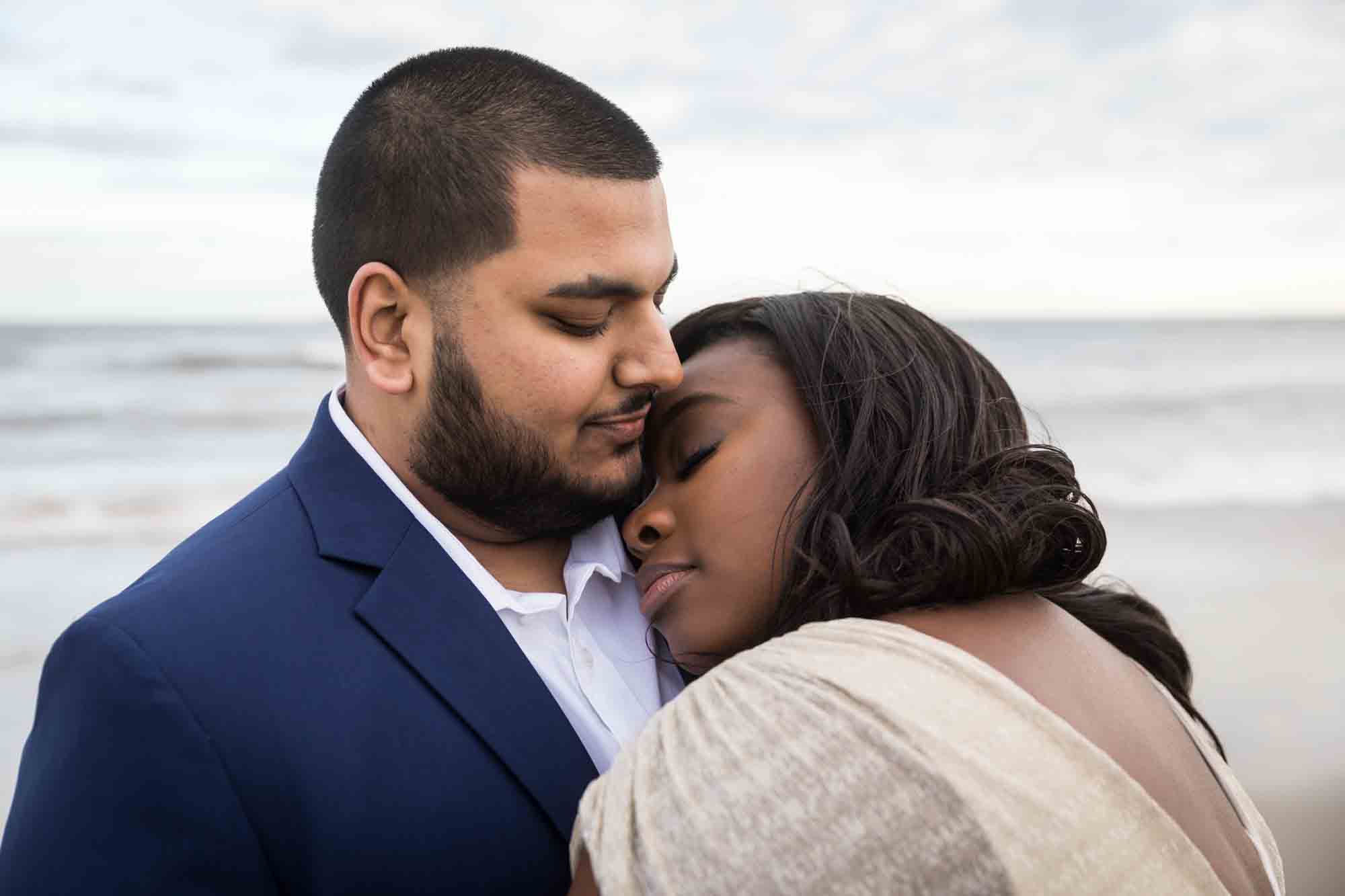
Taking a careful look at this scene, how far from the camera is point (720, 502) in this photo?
1961 mm

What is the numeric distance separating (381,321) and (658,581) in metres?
0.64

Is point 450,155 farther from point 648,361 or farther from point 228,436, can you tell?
point 228,436

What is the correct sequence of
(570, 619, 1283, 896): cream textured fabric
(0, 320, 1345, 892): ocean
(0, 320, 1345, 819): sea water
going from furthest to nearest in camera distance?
1. (0, 320, 1345, 819): sea water
2. (0, 320, 1345, 892): ocean
3. (570, 619, 1283, 896): cream textured fabric

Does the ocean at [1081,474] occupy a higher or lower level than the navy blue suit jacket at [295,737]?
lower

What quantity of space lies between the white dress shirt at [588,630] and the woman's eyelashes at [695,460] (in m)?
0.24

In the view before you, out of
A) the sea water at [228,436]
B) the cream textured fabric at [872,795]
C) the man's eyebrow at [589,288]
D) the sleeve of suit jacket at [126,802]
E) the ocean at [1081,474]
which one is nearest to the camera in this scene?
the cream textured fabric at [872,795]

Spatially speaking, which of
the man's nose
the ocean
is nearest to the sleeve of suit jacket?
the man's nose

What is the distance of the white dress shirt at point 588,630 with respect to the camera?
76.3 inches

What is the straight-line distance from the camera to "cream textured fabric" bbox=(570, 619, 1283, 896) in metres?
1.25

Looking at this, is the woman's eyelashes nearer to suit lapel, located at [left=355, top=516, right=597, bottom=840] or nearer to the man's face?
the man's face

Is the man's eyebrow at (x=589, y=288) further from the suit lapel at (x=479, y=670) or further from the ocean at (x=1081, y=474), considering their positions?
the ocean at (x=1081, y=474)

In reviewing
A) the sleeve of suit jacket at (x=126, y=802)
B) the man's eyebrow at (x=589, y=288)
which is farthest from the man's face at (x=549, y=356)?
the sleeve of suit jacket at (x=126, y=802)

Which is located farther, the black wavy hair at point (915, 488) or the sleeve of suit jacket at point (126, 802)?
the black wavy hair at point (915, 488)

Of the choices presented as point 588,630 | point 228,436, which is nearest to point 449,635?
point 588,630
